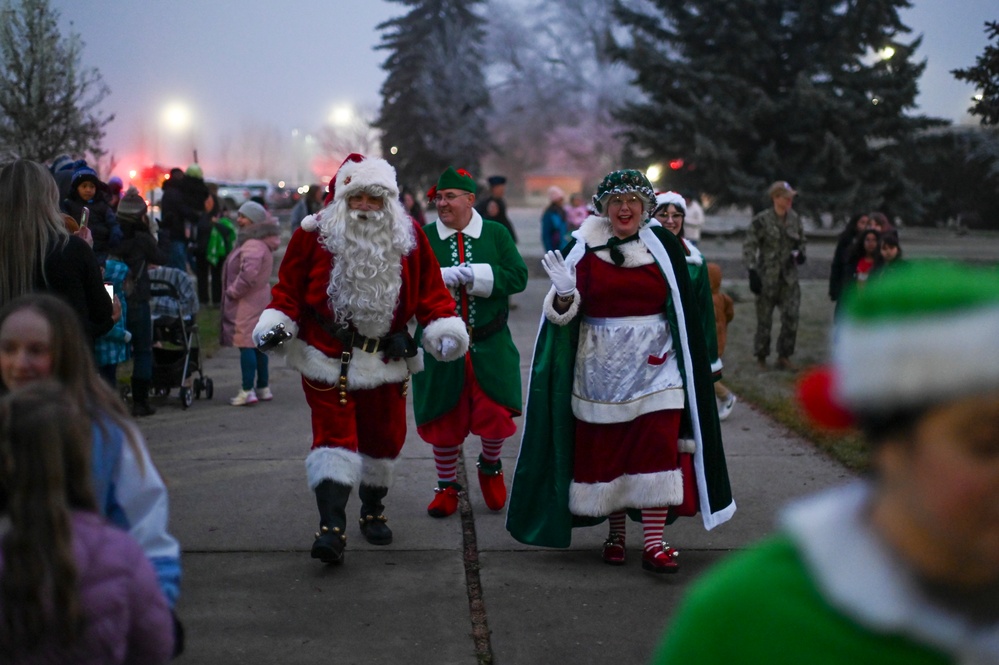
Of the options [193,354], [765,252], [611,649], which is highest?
[765,252]

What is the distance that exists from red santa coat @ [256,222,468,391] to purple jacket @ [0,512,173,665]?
318 centimetres

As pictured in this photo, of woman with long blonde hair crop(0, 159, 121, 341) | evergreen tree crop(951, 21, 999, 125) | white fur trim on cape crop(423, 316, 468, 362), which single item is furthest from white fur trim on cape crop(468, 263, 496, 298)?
evergreen tree crop(951, 21, 999, 125)

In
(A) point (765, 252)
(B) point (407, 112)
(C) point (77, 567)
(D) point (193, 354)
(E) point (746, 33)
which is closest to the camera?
(C) point (77, 567)

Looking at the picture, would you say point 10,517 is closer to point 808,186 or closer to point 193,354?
point 193,354

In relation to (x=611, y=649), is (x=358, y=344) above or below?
above

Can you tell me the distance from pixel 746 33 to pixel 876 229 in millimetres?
19148

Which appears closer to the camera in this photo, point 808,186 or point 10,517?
point 10,517

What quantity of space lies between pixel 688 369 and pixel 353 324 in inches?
66.2

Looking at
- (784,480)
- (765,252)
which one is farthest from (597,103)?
(784,480)

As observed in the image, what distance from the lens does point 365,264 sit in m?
5.70

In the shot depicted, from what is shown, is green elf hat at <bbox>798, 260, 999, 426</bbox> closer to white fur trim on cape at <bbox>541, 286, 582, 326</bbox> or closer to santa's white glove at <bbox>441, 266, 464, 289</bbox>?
white fur trim on cape at <bbox>541, 286, 582, 326</bbox>

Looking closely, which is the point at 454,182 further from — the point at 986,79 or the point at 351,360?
the point at 986,79

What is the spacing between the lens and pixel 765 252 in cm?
1205

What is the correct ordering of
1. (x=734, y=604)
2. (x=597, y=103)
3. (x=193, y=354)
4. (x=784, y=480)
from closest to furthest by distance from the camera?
1. (x=734, y=604)
2. (x=784, y=480)
3. (x=193, y=354)
4. (x=597, y=103)
